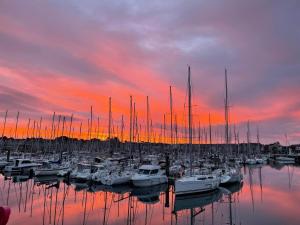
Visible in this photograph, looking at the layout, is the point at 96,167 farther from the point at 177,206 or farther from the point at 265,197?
the point at 265,197

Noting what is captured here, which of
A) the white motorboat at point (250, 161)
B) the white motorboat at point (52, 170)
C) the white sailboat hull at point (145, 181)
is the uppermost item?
the white motorboat at point (250, 161)

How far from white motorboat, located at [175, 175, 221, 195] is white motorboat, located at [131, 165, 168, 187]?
25.1 ft

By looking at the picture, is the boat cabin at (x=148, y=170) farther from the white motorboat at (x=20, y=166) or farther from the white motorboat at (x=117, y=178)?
the white motorboat at (x=20, y=166)

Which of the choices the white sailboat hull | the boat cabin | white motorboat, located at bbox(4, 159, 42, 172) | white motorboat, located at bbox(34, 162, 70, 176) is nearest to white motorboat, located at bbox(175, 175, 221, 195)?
the white sailboat hull

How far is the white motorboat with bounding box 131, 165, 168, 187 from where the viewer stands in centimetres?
4347

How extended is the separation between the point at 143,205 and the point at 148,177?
1221 centimetres

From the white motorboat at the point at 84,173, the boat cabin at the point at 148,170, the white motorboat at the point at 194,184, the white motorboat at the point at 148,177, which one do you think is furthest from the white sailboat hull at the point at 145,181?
the white motorboat at the point at 84,173

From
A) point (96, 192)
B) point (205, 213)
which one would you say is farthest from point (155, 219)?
point (96, 192)

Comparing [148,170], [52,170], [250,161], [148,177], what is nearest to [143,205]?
[148,177]

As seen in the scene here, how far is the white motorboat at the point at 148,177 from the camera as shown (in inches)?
1711

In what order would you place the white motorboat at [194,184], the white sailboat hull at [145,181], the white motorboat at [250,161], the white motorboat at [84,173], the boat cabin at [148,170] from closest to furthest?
the white motorboat at [194,184], the white sailboat hull at [145,181], the boat cabin at [148,170], the white motorboat at [84,173], the white motorboat at [250,161]

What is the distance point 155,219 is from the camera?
2570 centimetres

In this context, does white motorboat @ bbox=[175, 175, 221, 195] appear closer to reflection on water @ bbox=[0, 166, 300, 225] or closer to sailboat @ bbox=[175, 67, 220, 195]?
sailboat @ bbox=[175, 67, 220, 195]

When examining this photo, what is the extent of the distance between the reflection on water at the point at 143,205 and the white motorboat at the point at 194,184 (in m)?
0.86
